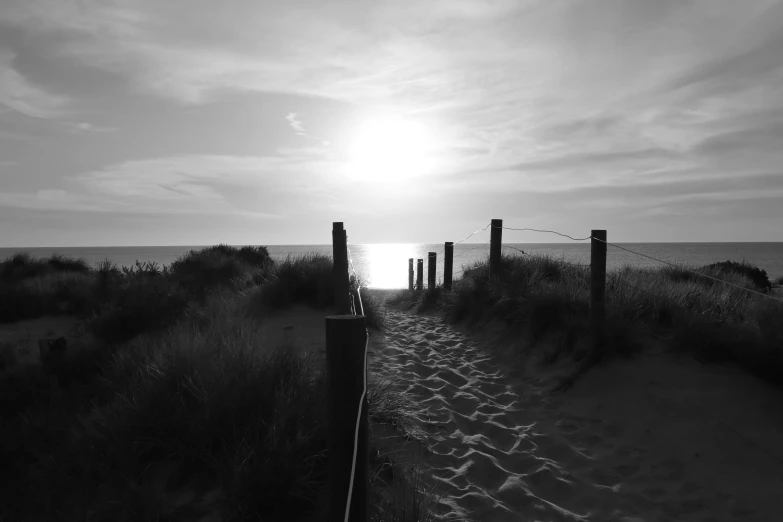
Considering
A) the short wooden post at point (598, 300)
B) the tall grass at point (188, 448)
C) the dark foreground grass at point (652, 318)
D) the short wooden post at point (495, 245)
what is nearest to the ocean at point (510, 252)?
the short wooden post at point (495, 245)

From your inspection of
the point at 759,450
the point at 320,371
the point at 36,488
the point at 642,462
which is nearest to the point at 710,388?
the point at 759,450

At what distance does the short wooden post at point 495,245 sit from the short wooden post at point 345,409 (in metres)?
7.84

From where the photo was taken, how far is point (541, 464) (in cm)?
404

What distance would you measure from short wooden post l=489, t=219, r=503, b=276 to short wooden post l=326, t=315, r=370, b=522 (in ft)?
25.7

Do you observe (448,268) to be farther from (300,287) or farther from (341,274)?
(341,274)

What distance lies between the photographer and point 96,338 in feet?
24.0

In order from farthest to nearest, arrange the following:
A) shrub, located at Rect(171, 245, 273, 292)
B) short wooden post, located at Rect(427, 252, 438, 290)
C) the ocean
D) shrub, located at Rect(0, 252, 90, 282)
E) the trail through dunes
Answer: the ocean → short wooden post, located at Rect(427, 252, 438, 290) → shrub, located at Rect(0, 252, 90, 282) → shrub, located at Rect(171, 245, 273, 292) → the trail through dunes

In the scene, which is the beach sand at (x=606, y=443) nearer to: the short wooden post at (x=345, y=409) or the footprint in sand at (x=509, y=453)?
the footprint in sand at (x=509, y=453)

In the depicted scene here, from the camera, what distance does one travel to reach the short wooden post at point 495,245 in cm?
953

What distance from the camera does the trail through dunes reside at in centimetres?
331

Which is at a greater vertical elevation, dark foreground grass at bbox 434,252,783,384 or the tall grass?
dark foreground grass at bbox 434,252,783,384

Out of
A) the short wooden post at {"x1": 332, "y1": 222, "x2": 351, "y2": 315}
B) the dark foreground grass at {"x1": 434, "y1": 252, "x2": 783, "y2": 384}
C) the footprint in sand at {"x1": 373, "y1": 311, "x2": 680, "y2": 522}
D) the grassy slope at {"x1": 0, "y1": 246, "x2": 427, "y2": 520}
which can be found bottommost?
the footprint in sand at {"x1": 373, "y1": 311, "x2": 680, "y2": 522}

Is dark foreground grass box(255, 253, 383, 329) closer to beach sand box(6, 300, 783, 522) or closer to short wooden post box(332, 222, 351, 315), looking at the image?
short wooden post box(332, 222, 351, 315)

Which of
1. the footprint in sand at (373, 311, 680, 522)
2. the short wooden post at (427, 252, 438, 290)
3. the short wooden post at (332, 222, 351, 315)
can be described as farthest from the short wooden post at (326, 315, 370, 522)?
the short wooden post at (427, 252, 438, 290)
